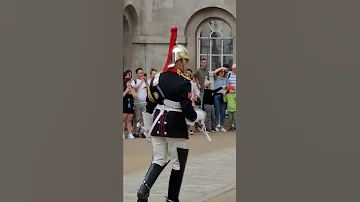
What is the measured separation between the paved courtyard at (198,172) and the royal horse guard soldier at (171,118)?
27.5 inches

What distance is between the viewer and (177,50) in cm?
757

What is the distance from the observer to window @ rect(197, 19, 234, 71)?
21.9 meters

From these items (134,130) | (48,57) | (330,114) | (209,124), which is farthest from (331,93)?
(209,124)

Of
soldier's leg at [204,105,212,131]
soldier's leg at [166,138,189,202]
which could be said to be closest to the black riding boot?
soldier's leg at [166,138,189,202]

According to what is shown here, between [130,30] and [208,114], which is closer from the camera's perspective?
[208,114]

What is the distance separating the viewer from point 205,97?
17.4 metres

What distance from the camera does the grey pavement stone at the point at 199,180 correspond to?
852 cm

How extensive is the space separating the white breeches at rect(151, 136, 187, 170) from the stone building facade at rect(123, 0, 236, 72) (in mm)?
14157


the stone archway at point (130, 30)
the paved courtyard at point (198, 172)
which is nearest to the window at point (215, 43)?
the stone archway at point (130, 30)

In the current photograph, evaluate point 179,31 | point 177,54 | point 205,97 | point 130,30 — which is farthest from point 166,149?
point 179,31

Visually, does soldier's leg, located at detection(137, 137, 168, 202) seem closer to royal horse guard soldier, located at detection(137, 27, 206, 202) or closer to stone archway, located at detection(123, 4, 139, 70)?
royal horse guard soldier, located at detection(137, 27, 206, 202)

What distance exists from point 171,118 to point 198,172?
327 centimetres

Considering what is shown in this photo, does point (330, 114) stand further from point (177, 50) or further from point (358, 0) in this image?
point (177, 50)

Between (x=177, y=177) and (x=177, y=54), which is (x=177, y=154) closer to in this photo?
(x=177, y=177)
